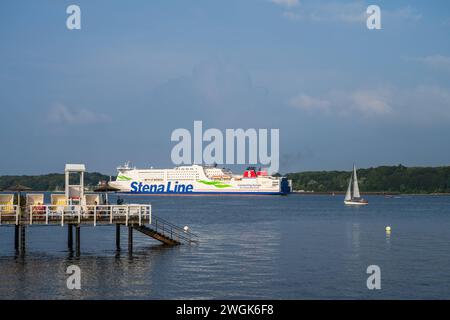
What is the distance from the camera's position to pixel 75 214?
143 feet

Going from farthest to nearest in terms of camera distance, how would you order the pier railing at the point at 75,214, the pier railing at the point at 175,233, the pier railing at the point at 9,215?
the pier railing at the point at 175,233 < the pier railing at the point at 75,214 < the pier railing at the point at 9,215

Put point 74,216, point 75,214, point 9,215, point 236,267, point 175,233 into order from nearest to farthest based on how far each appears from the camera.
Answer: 1. point 236,267
2. point 9,215
3. point 75,214
4. point 74,216
5. point 175,233

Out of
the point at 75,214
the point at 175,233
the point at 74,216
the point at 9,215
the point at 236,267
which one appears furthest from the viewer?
the point at 175,233

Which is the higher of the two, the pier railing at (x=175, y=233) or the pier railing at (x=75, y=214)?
the pier railing at (x=75, y=214)

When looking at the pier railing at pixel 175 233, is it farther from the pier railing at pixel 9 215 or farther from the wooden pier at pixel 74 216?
the pier railing at pixel 9 215

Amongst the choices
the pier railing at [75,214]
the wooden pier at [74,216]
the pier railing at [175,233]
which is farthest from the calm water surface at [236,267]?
the pier railing at [75,214]

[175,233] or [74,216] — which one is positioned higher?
[74,216]

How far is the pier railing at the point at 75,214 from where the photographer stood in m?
42.8

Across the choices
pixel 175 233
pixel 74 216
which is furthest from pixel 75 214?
pixel 175 233

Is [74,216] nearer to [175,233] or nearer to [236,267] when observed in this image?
[175,233]

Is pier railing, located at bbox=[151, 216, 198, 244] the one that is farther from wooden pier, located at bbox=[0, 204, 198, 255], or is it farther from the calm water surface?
wooden pier, located at bbox=[0, 204, 198, 255]

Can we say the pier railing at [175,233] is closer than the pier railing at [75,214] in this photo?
No
